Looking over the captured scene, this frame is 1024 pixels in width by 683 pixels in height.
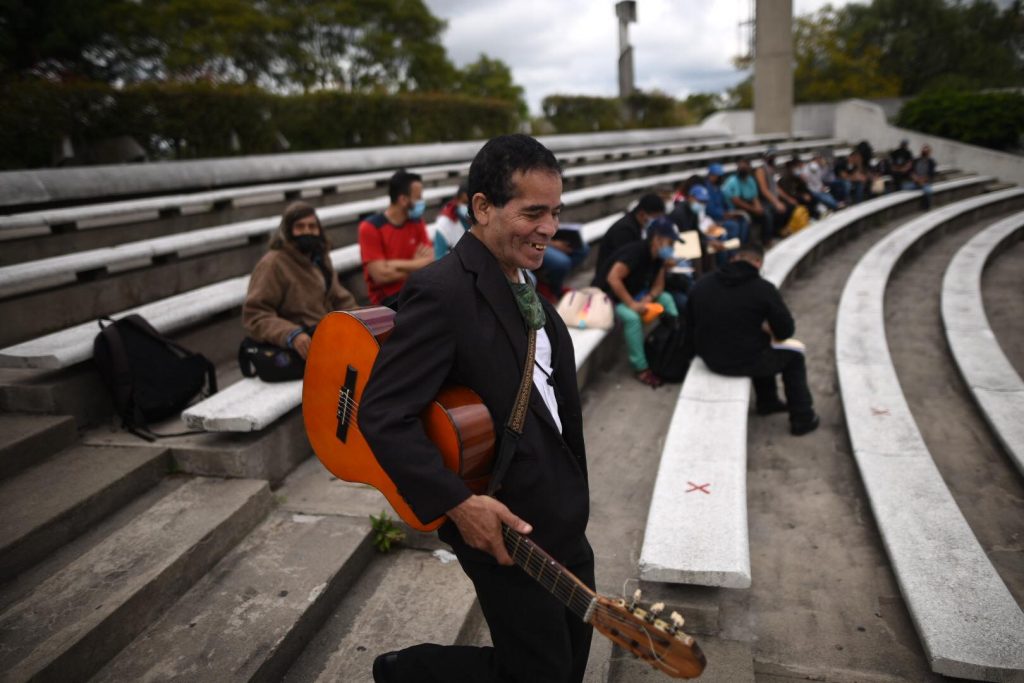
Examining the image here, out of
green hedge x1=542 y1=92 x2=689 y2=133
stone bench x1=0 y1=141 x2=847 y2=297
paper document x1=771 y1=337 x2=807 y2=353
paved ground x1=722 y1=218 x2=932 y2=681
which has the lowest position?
paved ground x1=722 y1=218 x2=932 y2=681

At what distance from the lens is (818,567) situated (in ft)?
11.6

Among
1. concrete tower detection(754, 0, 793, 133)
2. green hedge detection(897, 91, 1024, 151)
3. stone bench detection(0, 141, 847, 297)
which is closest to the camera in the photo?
stone bench detection(0, 141, 847, 297)

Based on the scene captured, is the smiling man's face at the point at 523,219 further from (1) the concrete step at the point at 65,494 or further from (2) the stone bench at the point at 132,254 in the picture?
(2) the stone bench at the point at 132,254

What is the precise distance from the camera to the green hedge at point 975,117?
761 inches

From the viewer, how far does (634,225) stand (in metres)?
6.49

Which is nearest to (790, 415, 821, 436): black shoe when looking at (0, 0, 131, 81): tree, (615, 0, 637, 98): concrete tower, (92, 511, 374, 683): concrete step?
(92, 511, 374, 683): concrete step

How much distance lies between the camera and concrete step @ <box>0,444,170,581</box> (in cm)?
274

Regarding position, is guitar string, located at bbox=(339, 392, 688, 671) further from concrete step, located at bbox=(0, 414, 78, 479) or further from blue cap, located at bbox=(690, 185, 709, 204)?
blue cap, located at bbox=(690, 185, 709, 204)

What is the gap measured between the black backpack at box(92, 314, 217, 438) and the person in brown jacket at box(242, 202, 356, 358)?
18.1 inches

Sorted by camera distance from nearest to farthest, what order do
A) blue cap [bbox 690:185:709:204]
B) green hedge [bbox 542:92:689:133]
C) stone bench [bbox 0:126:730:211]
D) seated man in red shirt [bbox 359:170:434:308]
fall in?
seated man in red shirt [bbox 359:170:434:308] → stone bench [bbox 0:126:730:211] → blue cap [bbox 690:185:709:204] → green hedge [bbox 542:92:689:133]

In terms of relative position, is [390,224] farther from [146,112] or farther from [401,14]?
[401,14]

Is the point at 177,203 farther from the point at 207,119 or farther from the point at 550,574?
the point at 550,574

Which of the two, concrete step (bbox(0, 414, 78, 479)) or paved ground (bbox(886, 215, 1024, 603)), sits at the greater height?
concrete step (bbox(0, 414, 78, 479))

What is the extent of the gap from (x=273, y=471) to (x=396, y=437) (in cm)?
239
